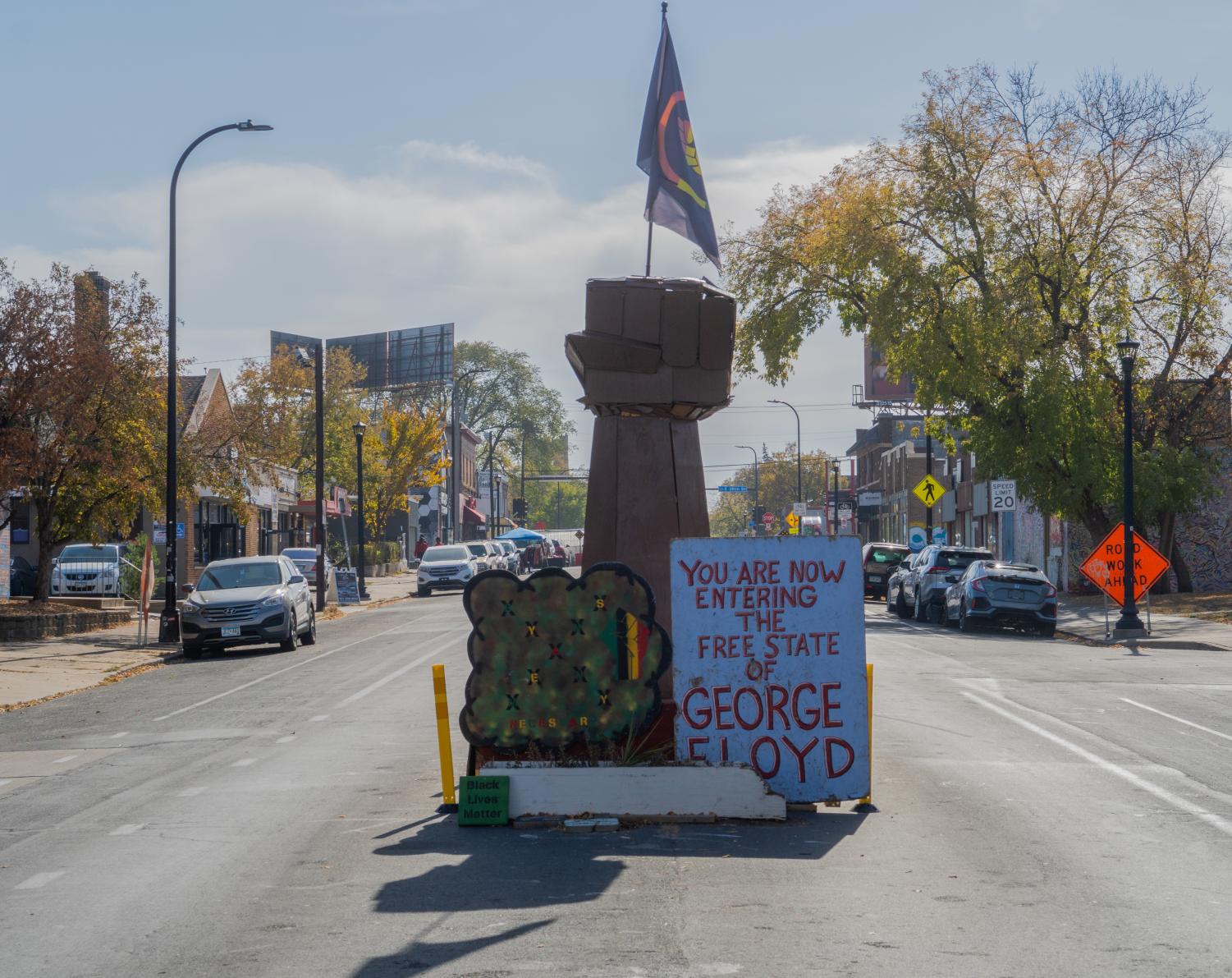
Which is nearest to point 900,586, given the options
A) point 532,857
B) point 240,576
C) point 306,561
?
point 240,576

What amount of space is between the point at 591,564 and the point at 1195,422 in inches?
1316

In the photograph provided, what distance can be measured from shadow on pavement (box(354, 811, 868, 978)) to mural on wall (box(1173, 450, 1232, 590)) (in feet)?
127

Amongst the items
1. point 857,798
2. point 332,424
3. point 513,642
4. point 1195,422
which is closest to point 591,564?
point 513,642

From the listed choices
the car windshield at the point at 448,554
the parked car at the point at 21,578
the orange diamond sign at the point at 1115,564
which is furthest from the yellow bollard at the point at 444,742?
the car windshield at the point at 448,554

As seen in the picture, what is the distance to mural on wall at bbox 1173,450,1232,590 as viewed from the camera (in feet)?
146

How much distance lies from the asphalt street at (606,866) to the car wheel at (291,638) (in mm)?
10243

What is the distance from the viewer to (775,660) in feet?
30.6

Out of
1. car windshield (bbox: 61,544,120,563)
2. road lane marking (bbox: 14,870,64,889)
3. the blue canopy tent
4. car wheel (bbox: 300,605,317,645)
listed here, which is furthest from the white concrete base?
the blue canopy tent

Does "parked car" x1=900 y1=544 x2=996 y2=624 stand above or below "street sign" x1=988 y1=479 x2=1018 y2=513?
below

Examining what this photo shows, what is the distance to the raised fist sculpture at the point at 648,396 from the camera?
10680mm

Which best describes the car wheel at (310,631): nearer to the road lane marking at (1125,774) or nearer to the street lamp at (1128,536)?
the road lane marking at (1125,774)

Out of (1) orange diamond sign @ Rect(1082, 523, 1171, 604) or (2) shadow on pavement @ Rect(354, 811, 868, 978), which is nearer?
(2) shadow on pavement @ Rect(354, 811, 868, 978)

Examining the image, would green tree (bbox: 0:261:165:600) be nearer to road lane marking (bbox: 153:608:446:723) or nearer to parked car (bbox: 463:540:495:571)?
road lane marking (bbox: 153:608:446:723)

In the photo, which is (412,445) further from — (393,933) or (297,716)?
(393,933)
